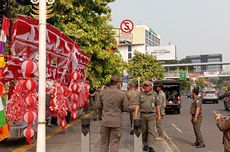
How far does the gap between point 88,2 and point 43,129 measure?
17.7 metres

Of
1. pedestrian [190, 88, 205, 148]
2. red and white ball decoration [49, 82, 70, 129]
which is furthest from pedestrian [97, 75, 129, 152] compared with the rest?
red and white ball decoration [49, 82, 70, 129]

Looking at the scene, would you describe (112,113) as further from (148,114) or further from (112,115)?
(148,114)

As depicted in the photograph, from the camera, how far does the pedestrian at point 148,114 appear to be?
10758mm

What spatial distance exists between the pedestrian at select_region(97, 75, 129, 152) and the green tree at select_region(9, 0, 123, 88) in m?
13.9

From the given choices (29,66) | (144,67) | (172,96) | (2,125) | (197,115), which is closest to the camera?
(2,125)

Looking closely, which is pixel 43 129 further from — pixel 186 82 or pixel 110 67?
pixel 186 82

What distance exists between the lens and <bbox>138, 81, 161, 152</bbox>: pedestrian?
424 inches

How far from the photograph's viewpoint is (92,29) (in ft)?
77.8

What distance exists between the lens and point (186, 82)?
371 ft

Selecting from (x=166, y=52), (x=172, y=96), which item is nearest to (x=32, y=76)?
(x=172, y=96)

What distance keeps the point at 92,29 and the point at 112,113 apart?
15495mm

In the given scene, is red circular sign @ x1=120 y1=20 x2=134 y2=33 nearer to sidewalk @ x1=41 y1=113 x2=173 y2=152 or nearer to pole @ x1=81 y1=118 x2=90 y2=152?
sidewalk @ x1=41 y1=113 x2=173 y2=152

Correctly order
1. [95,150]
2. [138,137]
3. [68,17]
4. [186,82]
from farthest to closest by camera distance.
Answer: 1. [186,82]
2. [68,17]
3. [95,150]
4. [138,137]

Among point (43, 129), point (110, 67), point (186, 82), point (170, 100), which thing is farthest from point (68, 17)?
point (186, 82)
